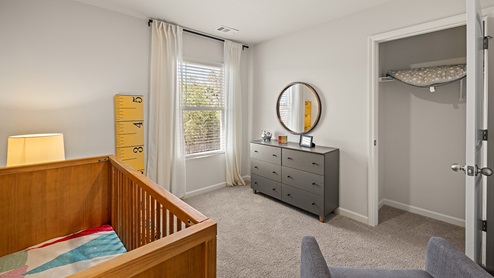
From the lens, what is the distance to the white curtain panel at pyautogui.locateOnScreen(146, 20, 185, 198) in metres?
3.03

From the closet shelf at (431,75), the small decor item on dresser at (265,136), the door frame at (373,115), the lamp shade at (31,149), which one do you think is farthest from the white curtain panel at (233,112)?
the lamp shade at (31,149)

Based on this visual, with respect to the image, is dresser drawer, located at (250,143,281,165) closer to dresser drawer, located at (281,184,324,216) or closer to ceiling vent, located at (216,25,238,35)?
dresser drawer, located at (281,184,324,216)

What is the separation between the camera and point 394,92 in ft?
9.95

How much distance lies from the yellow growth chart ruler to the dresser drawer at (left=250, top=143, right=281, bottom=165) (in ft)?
5.16

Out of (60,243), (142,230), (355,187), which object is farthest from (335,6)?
(60,243)

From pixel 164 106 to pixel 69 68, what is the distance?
105cm

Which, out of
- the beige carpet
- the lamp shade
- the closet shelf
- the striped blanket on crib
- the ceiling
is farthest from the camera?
the ceiling

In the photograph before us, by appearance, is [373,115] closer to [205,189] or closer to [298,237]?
[298,237]

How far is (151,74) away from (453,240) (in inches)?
150

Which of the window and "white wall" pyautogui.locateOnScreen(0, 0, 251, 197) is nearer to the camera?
"white wall" pyautogui.locateOnScreen(0, 0, 251, 197)

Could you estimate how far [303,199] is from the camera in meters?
2.91

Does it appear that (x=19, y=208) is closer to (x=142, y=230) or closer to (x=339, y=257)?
(x=142, y=230)

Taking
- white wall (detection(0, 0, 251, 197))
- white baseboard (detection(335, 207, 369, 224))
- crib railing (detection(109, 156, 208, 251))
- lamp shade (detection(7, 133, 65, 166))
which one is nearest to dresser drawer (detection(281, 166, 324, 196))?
white baseboard (detection(335, 207, 369, 224))

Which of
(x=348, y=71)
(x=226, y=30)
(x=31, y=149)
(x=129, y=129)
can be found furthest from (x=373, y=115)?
(x=31, y=149)
